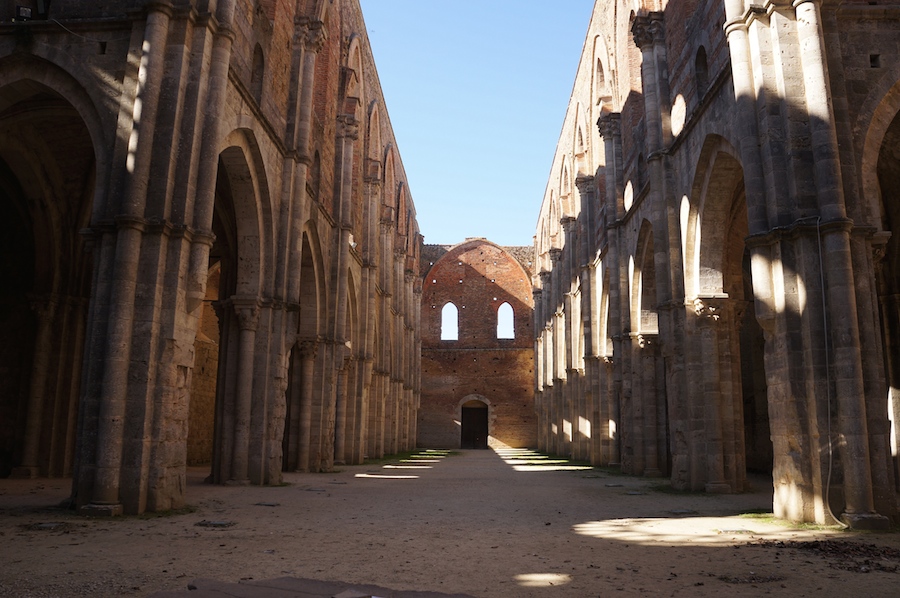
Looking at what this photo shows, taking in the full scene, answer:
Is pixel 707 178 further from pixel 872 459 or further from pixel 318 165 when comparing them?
pixel 318 165

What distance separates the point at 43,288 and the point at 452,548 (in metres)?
13.6

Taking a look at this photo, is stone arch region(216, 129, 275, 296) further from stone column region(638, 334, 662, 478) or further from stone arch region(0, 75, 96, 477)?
stone column region(638, 334, 662, 478)

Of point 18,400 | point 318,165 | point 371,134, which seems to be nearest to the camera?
point 18,400

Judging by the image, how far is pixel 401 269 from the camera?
38.0 meters

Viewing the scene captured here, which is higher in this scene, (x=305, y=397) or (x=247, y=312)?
(x=247, y=312)

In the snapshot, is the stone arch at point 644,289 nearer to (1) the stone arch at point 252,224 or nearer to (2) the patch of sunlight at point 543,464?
(2) the patch of sunlight at point 543,464

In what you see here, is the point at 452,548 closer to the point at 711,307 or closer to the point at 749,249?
the point at 749,249

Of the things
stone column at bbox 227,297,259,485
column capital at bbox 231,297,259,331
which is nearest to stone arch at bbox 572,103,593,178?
column capital at bbox 231,297,259,331

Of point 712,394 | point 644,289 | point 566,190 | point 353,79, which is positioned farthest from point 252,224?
point 566,190

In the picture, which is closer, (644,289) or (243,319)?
(243,319)

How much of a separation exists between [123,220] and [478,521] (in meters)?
6.38

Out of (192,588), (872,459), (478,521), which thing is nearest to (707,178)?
(872,459)

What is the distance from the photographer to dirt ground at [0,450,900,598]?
5340 mm

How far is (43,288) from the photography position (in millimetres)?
16266
